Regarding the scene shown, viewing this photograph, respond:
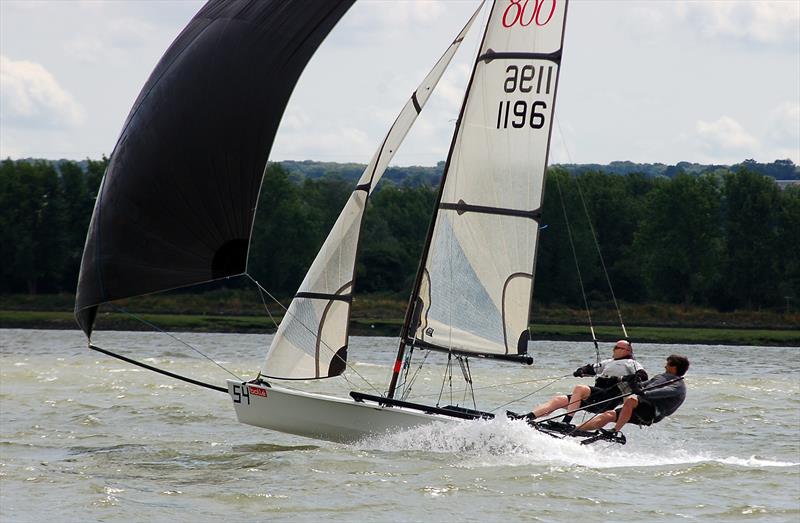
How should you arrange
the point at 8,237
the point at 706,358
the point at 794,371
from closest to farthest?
the point at 794,371
the point at 706,358
the point at 8,237

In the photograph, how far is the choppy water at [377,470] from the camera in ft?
48.4

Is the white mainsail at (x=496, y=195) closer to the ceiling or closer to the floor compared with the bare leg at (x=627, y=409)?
closer to the ceiling

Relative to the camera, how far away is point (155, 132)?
16453 mm

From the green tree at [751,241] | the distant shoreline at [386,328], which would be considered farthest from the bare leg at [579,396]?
the green tree at [751,241]

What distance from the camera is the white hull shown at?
17516 millimetres

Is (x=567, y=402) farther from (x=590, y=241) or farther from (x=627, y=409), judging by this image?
(x=590, y=241)

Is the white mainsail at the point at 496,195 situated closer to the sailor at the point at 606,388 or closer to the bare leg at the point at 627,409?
the sailor at the point at 606,388

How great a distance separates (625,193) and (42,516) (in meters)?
64.2

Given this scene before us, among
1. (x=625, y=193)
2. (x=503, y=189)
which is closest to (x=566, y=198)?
(x=625, y=193)

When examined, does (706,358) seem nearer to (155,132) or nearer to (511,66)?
(511,66)

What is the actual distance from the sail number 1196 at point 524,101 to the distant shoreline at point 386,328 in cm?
3664

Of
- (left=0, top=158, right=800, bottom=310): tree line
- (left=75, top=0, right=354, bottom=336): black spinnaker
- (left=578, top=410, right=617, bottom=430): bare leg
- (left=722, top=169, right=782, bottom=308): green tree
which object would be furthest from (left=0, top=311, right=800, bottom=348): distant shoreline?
(left=75, top=0, right=354, bottom=336): black spinnaker

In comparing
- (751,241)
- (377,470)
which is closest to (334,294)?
(377,470)

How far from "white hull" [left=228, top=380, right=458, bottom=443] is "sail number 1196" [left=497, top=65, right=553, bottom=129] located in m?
3.91
